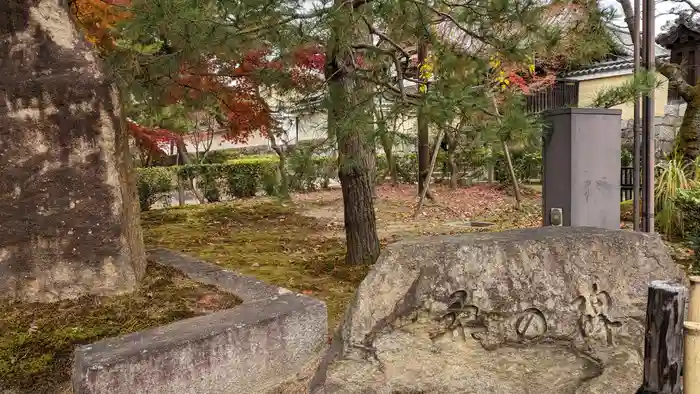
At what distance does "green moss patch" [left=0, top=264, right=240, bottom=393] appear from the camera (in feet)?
9.80

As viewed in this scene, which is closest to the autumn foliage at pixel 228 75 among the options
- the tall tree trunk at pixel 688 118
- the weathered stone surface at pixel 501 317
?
the weathered stone surface at pixel 501 317

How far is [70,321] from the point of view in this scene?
347 cm

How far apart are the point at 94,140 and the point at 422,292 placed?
2485 mm

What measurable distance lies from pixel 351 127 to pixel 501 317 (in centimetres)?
198

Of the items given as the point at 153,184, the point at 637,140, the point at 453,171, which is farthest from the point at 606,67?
the point at 153,184

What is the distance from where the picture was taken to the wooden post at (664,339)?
2.10 meters

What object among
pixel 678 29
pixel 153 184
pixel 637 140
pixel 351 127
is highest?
pixel 678 29

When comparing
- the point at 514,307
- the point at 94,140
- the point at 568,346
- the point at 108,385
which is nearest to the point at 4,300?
the point at 94,140

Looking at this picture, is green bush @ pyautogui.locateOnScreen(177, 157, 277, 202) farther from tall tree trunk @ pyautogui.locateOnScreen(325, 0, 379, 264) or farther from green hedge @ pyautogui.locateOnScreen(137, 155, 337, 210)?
tall tree trunk @ pyautogui.locateOnScreen(325, 0, 379, 264)

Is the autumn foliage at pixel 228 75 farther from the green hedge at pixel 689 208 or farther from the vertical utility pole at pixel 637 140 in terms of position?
the green hedge at pixel 689 208

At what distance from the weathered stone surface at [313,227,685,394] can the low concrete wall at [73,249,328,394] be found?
23.2 inches

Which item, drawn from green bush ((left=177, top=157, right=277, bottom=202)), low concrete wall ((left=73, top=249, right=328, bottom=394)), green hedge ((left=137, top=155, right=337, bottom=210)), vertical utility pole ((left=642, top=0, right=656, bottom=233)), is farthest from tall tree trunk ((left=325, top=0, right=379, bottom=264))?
green bush ((left=177, top=157, right=277, bottom=202))

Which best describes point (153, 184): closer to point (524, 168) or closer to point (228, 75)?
A: point (228, 75)

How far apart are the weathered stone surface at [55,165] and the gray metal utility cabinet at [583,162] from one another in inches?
143
